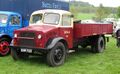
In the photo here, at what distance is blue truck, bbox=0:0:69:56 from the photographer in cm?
1284

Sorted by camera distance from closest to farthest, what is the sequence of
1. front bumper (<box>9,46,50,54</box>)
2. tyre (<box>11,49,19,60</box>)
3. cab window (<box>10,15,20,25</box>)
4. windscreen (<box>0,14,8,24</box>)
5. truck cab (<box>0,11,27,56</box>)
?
front bumper (<box>9,46,50,54</box>)
tyre (<box>11,49,19,60</box>)
truck cab (<box>0,11,27,56</box>)
windscreen (<box>0,14,8,24</box>)
cab window (<box>10,15,20,25</box>)

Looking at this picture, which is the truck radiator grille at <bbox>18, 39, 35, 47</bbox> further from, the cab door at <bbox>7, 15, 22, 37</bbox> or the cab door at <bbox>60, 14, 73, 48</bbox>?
the cab door at <bbox>7, 15, 22, 37</bbox>

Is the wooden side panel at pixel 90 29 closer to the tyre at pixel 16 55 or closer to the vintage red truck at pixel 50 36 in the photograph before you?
the vintage red truck at pixel 50 36

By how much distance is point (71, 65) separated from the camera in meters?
11.2

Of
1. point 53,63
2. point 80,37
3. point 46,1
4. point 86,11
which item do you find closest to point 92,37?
point 80,37

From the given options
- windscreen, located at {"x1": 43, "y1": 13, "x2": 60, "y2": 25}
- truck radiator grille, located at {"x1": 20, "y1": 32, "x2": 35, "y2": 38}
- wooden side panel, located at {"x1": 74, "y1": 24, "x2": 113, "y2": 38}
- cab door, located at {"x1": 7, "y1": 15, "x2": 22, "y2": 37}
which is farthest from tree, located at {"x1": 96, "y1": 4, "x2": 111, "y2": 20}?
truck radiator grille, located at {"x1": 20, "y1": 32, "x2": 35, "y2": 38}

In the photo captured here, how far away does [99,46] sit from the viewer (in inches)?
576

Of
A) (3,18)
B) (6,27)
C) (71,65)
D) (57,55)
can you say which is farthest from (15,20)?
(71,65)

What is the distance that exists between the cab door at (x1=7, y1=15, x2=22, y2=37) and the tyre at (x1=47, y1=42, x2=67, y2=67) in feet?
9.67

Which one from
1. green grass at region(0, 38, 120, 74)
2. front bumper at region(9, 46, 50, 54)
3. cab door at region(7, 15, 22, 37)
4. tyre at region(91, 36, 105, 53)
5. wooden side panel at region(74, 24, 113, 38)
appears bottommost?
green grass at region(0, 38, 120, 74)

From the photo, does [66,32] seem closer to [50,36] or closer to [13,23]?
[50,36]

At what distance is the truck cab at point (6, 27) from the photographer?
12.7 metres

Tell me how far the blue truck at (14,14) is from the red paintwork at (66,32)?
179 cm

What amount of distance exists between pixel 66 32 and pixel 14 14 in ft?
9.65
